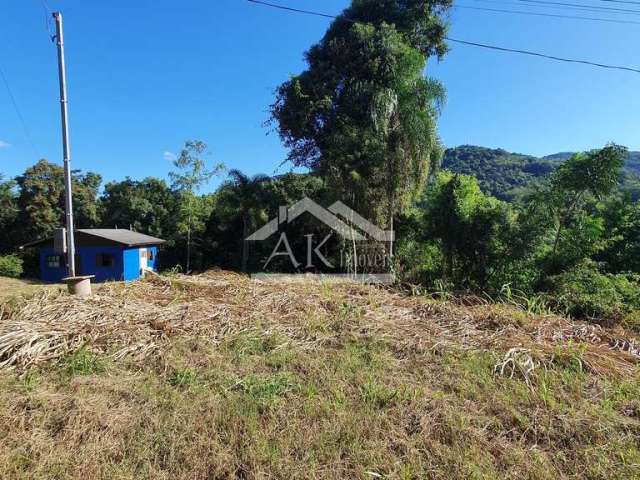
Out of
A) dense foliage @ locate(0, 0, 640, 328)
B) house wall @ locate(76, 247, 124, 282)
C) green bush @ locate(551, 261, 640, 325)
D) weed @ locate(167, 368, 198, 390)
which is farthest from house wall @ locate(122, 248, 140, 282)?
green bush @ locate(551, 261, 640, 325)

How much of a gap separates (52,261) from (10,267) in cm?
163

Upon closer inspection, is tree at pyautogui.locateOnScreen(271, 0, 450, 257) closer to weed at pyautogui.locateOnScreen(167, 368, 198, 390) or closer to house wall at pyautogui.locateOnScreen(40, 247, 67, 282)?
weed at pyautogui.locateOnScreen(167, 368, 198, 390)

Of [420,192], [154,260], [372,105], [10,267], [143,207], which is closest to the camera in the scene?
[372,105]

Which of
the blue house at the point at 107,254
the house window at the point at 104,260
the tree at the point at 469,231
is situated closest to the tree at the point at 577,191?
the tree at the point at 469,231

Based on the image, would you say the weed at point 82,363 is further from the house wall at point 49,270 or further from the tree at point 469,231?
the house wall at point 49,270

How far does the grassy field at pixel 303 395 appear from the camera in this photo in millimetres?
1563

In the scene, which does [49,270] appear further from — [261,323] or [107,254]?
[261,323]

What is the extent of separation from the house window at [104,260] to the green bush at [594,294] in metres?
15.4

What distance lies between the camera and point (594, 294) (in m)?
4.81

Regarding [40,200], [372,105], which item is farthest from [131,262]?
[372,105]

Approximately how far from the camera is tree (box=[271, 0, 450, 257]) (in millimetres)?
7852

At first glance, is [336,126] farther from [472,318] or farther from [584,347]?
[584,347]

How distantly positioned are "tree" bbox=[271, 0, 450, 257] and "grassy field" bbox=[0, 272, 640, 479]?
5065mm

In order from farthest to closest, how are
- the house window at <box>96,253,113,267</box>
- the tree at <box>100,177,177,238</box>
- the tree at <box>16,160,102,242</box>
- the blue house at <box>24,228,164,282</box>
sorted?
the tree at <box>100,177,177,238</box> → the tree at <box>16,160,102,242</box> → the house window at <box>96,253,113,267</box> → the blue house at <box>24,228,164,282</box>
